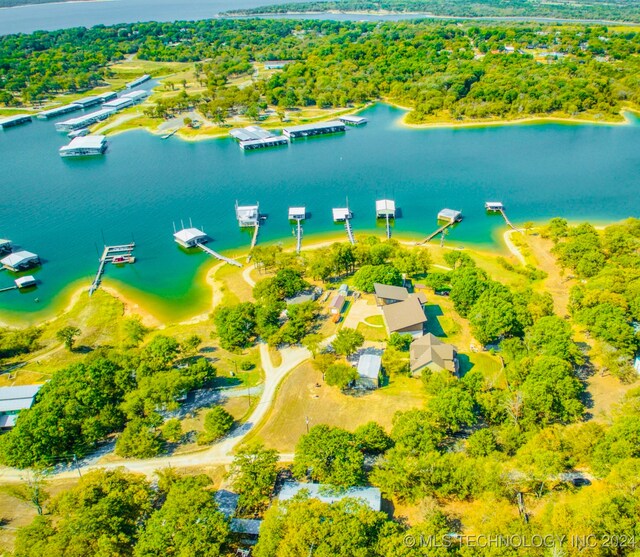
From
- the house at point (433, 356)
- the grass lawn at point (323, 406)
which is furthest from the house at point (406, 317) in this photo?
the grass lawn at point (323, 406)

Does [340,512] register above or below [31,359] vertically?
above

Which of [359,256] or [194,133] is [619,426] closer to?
[359,256]

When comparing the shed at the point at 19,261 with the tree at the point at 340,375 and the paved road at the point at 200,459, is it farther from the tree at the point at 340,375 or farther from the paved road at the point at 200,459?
the tree at the point at 340,375

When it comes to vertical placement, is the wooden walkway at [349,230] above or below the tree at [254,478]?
below

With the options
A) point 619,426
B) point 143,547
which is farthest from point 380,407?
point 143,547

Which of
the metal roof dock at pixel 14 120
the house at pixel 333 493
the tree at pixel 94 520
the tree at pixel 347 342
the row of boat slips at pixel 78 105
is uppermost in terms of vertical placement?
the row of boat slips at pixel 78 105

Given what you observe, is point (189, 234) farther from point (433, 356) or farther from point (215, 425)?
point (433, 356)

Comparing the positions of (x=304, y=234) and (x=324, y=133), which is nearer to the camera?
(x=304, y=234)
